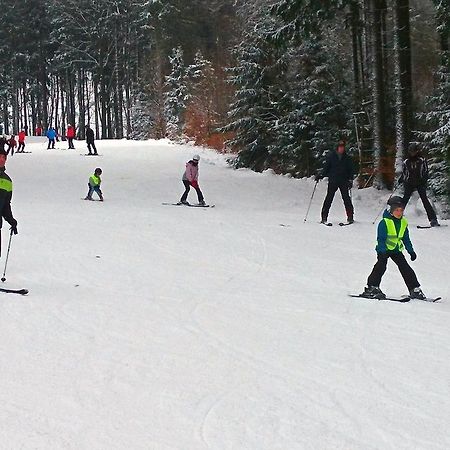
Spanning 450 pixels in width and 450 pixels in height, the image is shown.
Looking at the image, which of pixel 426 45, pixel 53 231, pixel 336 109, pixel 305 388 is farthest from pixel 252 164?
pixel 305 388

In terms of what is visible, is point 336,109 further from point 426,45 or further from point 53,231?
point 53,231

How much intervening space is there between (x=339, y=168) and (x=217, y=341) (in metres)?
9.23

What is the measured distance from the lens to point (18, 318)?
7270 millimetres

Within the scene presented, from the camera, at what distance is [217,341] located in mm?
6598

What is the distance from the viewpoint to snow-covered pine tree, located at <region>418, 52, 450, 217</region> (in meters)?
15.5

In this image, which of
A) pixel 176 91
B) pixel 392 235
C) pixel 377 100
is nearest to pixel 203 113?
pixel 176 91

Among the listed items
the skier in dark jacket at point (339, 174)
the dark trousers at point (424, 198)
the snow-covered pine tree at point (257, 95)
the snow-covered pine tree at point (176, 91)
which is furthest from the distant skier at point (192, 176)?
the snow-covered pine tree at point (176, 91)

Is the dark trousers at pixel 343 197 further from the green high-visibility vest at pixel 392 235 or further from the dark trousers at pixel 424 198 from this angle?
the green high-visibility vest at pixel 392 235

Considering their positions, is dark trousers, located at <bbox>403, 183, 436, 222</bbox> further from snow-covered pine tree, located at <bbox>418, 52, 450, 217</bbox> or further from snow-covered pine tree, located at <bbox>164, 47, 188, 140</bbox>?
snow-covered pine tree, located at <bbox>164, 47, 188, 140</bbox>

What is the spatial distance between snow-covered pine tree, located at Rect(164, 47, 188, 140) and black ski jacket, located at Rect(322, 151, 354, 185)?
32314 millimetres

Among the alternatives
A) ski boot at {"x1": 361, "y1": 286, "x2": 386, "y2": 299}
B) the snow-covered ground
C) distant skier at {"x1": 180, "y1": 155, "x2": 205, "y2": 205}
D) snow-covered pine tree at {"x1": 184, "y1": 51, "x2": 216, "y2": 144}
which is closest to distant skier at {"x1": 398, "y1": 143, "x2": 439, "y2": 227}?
the snow-covered ground

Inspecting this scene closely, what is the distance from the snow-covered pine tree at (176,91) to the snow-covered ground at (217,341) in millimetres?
33553

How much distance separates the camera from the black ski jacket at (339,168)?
15070 millimetres

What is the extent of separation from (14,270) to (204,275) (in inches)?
115
